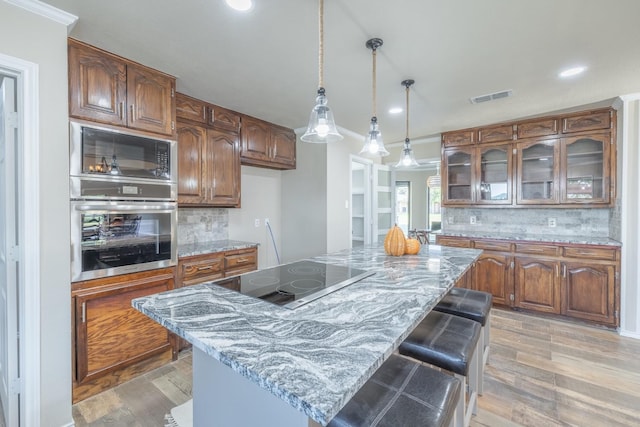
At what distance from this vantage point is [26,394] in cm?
161

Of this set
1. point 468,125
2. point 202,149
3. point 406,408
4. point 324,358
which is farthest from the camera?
point 468,125

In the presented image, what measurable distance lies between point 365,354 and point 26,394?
6.87 feet

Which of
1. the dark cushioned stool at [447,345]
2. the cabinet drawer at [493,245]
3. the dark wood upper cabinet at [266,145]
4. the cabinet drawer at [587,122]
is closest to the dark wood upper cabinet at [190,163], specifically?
the dark wood upper cabinet at [266,145]

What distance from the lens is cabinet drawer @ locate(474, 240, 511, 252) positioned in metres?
3.47

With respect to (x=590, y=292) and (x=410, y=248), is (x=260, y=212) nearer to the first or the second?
(x=410, y=248)

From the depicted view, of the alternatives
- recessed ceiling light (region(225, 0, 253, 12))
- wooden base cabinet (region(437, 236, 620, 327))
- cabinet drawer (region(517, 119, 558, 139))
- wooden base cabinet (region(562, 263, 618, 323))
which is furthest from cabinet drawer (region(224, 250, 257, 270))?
cabinet drawer (region(517, 119, 558, 139))

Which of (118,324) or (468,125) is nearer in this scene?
(118,324)

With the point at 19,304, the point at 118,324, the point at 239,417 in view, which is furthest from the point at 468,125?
the point at 19,304

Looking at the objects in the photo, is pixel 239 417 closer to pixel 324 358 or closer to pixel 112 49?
pixel 324 358

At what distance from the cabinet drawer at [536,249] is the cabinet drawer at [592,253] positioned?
0.10 metres

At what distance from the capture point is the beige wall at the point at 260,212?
3.76 meters

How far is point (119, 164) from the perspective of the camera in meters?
2.07

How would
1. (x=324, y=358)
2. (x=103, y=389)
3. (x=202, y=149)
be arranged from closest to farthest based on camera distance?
(x=324, y=358) < (x=103, y=389) < (x=202, y=149)

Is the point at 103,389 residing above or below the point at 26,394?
below
